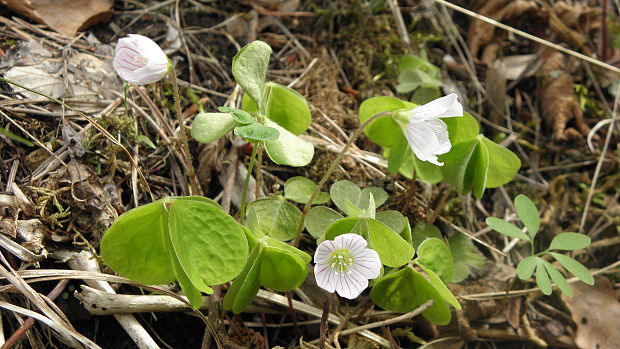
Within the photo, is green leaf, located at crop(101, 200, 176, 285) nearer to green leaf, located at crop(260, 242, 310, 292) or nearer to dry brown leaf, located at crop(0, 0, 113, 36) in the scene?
green leaf, located at crop(260, 242, 310, 292)

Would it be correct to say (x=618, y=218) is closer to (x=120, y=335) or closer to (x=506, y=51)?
(x=506, y=51)

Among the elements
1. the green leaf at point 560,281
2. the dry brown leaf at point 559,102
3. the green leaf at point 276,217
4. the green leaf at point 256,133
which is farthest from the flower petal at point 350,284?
the dry brown leaf at point 559,102

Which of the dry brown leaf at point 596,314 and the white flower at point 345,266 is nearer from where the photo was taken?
the white flower at point 345,266

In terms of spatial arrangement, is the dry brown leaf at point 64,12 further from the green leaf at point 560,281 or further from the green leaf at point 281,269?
the green leaf at point 560,281

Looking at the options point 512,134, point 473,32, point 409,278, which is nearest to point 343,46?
point 473,32

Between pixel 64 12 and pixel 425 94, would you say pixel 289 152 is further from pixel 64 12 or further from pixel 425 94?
pixel 64 12
